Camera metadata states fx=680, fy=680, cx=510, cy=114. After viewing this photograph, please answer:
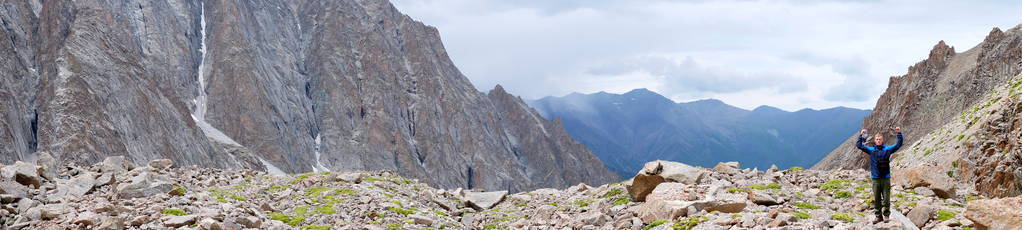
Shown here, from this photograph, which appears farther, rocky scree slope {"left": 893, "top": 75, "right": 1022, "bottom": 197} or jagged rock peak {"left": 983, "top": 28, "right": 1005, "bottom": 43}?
jagged rock peak {"left": 983, "top": 28, "right": 1005, "bottom": 43}

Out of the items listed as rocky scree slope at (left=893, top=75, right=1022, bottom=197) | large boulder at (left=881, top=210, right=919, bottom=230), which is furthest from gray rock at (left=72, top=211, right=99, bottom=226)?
rocky scree slope at (left=893, top=75, right=1022, bottom=197)

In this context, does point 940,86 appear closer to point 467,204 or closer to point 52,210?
point 467,204

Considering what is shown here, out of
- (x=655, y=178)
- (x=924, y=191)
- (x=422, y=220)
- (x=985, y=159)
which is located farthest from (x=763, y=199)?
(x=422, y=220)

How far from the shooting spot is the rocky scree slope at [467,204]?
21.3 metres

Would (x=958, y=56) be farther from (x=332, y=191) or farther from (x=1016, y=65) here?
(x=332, y=191)

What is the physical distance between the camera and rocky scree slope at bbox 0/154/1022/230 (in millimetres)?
21312

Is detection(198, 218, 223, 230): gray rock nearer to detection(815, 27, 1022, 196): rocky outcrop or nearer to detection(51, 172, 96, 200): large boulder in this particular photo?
detection(51, 172, 96, 200): large boulder

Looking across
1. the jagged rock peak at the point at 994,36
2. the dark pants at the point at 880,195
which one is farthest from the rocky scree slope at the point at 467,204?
the jagged rock peak at the point at 994,36

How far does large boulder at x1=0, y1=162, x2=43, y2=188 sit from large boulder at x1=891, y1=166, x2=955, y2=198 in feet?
113

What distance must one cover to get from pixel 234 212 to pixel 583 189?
2009cm

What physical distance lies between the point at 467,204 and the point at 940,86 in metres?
93.3

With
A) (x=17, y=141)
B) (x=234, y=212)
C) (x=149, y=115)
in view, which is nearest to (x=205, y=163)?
(x=149, y=115)

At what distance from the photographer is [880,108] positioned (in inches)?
4911

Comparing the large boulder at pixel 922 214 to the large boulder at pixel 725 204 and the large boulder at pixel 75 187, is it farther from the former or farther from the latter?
the large boulder at pixel 75 187
